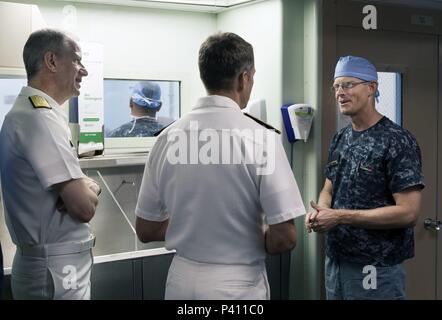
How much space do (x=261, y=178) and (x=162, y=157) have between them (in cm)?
32

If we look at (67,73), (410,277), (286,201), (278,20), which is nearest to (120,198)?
(67,73)

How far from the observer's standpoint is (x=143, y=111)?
110 inches

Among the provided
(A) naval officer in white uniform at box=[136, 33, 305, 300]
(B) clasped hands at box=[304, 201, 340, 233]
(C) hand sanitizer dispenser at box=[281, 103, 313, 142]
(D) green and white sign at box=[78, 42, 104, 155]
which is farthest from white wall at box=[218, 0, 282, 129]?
(A) naval officer in white uniform at box=[136, 33, 305, 300]

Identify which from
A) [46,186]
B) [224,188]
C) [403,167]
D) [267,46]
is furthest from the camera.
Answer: [267,46]

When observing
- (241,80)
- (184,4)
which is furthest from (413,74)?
(241,80)

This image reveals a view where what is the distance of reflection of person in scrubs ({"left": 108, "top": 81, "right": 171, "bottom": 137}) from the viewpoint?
2754 mm

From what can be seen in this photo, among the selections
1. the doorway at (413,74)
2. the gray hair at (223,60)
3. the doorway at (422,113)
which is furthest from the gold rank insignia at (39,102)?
the doorway at (422,113)

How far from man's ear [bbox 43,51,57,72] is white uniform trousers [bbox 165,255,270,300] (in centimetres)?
78

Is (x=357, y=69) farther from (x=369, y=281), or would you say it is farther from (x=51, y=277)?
(x=51, y=277)

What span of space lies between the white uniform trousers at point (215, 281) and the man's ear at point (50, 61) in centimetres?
78

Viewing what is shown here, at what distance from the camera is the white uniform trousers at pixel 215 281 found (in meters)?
1.60

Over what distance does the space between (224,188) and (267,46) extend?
48.9 inches

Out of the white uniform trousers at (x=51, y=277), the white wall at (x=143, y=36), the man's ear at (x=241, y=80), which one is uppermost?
the white wall at (x=143, y=36)

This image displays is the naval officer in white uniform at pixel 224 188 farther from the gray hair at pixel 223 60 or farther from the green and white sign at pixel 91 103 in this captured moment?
the green and white sign at pixel 91 103
